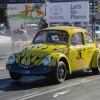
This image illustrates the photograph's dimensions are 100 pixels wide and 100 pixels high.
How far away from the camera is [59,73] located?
369 inches

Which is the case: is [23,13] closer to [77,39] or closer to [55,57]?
[77,39]

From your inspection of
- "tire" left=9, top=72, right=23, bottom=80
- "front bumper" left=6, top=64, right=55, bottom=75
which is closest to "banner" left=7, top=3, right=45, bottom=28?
"tire" left=9, top=72, right=23, bottom=80

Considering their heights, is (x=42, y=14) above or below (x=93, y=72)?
above

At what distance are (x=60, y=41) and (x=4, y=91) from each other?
101 inches

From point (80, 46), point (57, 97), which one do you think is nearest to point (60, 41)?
point (80, 46)

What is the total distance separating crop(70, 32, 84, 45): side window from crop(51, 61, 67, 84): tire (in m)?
1.09

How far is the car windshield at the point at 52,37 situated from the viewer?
10.2 m

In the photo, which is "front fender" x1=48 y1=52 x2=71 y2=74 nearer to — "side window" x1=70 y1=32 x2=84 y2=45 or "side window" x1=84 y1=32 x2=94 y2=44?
"side window" x1=70 y1=32 x2=84 y2=45

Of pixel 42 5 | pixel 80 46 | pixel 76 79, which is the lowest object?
pixel 76 79

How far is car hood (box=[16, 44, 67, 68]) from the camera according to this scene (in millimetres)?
9148

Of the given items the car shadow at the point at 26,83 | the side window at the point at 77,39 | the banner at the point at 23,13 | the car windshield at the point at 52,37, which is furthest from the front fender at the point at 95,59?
the banner at the point at 23,13

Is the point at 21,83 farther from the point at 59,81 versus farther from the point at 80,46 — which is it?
the point at 80,46

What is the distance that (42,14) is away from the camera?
2692cm

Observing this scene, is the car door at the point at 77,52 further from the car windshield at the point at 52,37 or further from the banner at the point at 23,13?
the banner at the point at 23,13
